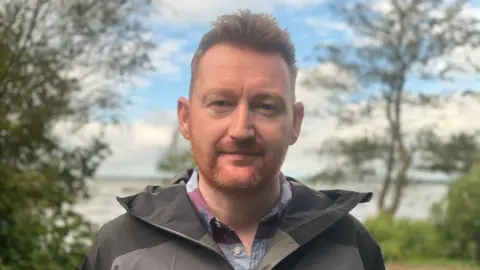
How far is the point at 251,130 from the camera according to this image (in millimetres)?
1297

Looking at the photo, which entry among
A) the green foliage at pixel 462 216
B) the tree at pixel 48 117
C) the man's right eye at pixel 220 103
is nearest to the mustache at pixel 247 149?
the man's right eye at pixel 220 103

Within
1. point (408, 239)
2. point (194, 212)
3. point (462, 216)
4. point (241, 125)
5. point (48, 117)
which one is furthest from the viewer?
point (408, 239)

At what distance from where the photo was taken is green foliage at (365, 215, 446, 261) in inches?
390

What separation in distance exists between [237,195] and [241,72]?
0.99 ft

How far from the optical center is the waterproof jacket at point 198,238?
134cm

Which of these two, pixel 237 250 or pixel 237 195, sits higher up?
pixel 237 195

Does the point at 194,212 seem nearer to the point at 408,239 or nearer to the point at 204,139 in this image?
the point at 204,139

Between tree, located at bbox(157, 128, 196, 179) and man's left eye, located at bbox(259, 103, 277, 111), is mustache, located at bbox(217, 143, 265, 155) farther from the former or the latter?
tree, located at bbox(157, 128, 196, 179)

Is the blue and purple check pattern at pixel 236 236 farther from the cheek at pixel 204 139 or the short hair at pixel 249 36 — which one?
the short hair at pixel 249 36

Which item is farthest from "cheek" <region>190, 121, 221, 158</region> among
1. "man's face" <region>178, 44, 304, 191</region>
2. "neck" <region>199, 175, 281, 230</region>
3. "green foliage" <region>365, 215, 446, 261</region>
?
"green foliage" <region>365, 215, 446, 261</region>

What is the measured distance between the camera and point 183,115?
1470 mm

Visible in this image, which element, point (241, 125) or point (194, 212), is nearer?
point (241, 125)

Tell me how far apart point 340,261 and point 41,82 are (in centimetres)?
316

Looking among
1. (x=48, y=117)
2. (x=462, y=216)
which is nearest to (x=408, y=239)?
(x=462, y=216)
